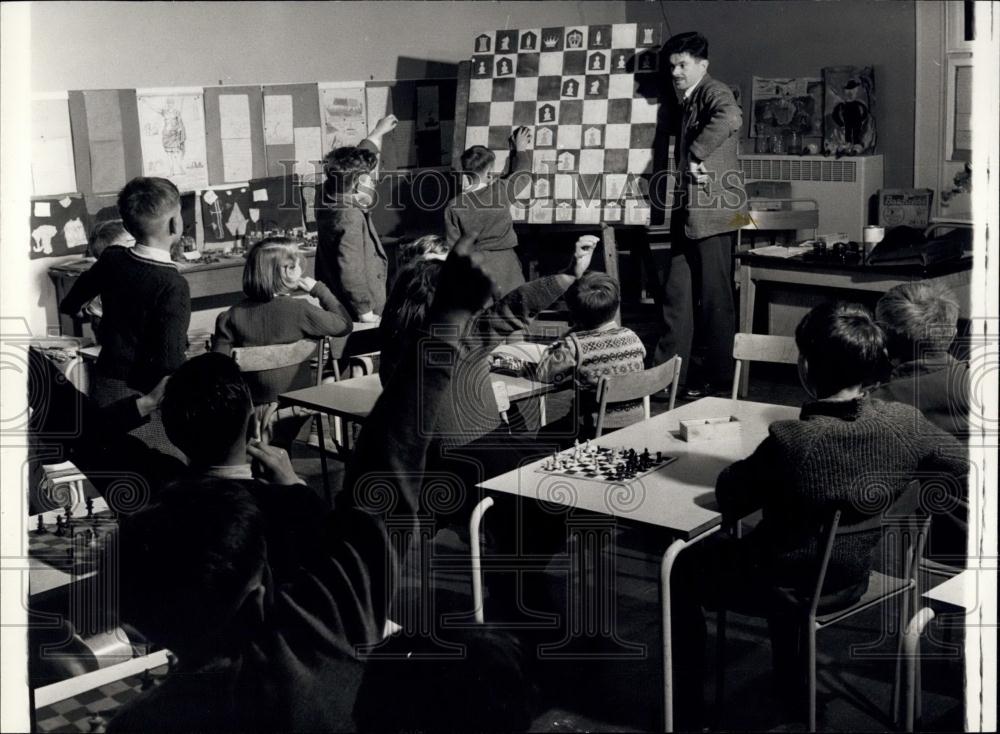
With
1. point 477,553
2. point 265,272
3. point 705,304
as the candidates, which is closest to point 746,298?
point 705,304

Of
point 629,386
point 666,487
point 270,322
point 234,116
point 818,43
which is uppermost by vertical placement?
point 818,43

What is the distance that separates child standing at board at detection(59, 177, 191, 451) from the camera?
8.68 feet

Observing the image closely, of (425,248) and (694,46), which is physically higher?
(694,46)

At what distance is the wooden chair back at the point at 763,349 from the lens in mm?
3107

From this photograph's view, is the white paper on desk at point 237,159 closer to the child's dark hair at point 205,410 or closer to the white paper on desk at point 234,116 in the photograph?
the white paper on desk at point 234,116

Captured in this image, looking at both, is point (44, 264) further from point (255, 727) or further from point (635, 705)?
point (255, 727)

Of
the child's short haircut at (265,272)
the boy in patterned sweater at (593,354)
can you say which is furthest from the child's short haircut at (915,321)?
the child's short haircut at (265,272)

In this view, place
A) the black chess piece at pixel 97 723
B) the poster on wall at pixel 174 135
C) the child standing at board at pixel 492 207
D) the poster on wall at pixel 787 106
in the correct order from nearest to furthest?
the black chess piece at pixel 97 723
the child standing at board at pixel 492 207
the poster on wall at pixel 174 135
the poster on wall at pixel 787 106

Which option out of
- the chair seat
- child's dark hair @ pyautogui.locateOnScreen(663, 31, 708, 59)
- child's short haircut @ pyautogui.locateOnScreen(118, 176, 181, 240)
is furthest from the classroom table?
child's dark hair @ pyautogui.locateOnScreen(663, 31, 708, 59)

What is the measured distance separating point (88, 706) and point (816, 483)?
4.86 ft

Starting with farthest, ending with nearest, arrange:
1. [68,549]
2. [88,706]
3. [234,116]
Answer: [234,116], [68,549], [88,706]

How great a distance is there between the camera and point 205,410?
1632 millimetres

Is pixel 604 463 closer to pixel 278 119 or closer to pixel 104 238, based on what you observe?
pixel 104 238

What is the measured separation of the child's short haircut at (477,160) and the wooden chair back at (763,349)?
2.58m
